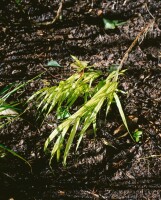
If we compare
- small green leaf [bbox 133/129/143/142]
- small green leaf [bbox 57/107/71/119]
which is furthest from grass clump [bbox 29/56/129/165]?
small green leaf [bbox 133/129/143/142]

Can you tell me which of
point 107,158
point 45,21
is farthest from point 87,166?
point 45,21

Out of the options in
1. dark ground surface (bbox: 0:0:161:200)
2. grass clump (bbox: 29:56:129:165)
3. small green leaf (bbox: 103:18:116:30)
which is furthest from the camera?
small green leaf (bbox: 103:18:116:30)

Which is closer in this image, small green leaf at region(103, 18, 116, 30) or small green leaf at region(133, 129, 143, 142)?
small green leaf at region(133, 129, 143, 142)

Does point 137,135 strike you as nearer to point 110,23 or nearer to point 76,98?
point 76,98

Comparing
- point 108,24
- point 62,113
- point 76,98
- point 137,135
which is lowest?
point 137,135

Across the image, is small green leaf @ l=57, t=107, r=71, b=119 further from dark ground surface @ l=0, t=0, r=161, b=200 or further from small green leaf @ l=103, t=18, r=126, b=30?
small green leaf @ l=103, t=18, r=126, b=30

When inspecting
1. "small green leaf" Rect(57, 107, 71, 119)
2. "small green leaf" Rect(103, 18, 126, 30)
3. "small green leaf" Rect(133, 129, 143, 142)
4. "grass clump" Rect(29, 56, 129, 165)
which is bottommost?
"small green leaf" Rect(133, 129, 143, 142)

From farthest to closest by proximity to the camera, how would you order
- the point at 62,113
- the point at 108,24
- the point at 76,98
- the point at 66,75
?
the point at 108,24 < the point at 66,75 < the point at 62,113 < the point at 76,98

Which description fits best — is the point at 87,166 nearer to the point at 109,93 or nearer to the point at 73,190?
the point at 73,190

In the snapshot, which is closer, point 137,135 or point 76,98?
point 76,98

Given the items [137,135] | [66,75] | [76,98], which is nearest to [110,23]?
[66,75]
